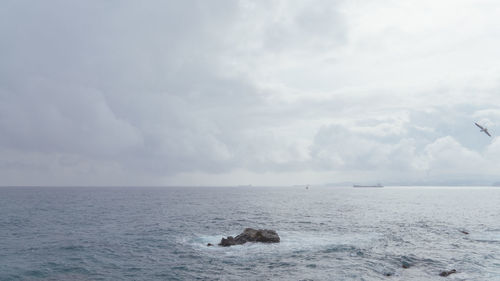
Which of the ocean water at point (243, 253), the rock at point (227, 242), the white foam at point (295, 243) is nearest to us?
the ocean water at point (243, 253)

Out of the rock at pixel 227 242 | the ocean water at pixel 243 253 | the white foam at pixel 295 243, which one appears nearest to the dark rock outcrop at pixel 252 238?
the rock at pixel 227 242

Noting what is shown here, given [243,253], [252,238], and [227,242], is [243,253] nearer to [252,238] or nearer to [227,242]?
[227,242]

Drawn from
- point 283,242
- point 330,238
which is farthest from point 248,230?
point 330,238

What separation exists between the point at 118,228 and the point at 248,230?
31885 mm

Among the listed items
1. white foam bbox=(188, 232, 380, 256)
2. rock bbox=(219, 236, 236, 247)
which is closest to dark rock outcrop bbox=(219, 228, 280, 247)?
rock bbox=(219, 236, 236, 247)

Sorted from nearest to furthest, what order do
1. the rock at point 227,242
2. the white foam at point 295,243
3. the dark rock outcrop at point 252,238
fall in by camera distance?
the white foam at point 295,243 < the rock at point 227,242 < the dark rock outcrop at point 252,238

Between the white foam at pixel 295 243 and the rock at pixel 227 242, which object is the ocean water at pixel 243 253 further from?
the rock at pixel 227 242

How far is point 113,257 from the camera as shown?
148 feet

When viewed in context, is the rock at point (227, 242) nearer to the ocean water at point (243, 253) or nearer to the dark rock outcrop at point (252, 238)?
the dark rock outcrop at point (252, 238)

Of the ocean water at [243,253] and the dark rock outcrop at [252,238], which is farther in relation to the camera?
the dark rock outcrop at [252,238]

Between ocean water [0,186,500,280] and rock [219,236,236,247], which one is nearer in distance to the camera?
ocean water [0,186,500,280]

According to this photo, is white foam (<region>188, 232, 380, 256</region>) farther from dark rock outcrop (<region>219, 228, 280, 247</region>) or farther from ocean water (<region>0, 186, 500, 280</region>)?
dark rock outcrop (<region>219, 228, 280, 247</region>)

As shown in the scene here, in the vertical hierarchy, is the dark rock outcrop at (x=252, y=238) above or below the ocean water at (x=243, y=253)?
above

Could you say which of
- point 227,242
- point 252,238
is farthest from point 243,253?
point 252,238
